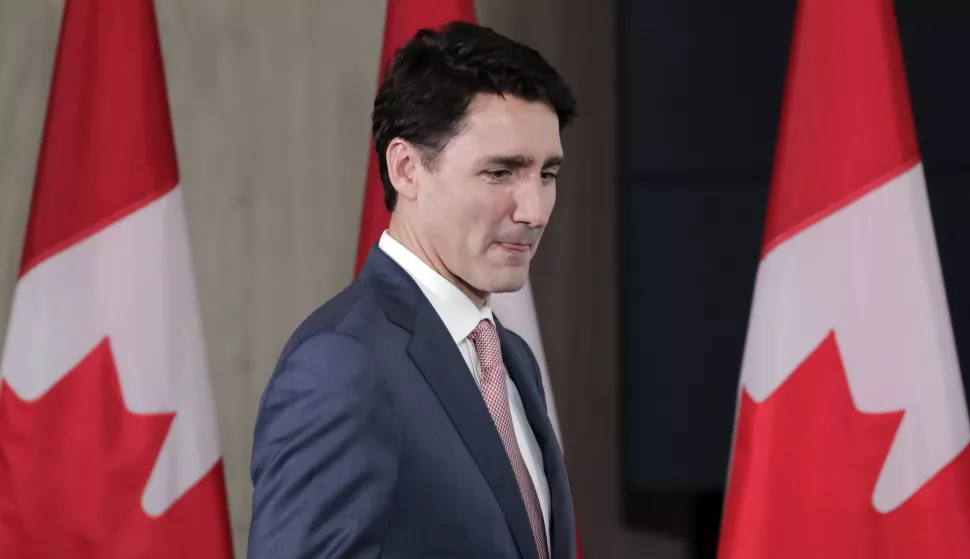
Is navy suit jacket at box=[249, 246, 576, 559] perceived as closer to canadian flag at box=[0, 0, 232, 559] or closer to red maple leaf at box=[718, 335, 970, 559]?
red maple leaf at box=[718, 335, 970, 559]

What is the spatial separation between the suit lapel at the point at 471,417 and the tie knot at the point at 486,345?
78mm

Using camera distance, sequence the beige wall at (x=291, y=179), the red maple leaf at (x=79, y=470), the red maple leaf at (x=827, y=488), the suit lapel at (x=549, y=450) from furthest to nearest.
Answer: the beige wall at (x=291, y=179), the red maple leaf at (x=79, y=470), the red maple leaf at (x=827, y=488), the suit lapel at (x=549, y=450)

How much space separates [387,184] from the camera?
3.53 feet

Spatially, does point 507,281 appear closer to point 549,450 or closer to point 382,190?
point 549,450

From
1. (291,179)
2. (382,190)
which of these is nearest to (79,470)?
(382,190)

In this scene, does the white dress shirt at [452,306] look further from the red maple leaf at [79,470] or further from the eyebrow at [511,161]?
the red maple leaf at [79,470]

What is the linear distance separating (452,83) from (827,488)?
110 centimetres

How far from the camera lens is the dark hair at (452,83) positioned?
1.02 metres

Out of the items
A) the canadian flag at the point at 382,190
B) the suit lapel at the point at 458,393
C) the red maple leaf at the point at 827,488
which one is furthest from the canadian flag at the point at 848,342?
the suit lapel at the point at 458,393

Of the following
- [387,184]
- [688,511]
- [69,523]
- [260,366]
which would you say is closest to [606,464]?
[688,511]

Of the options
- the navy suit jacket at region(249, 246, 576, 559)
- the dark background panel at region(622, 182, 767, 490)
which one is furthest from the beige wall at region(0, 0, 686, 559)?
the navy suit jacket at region(249, 246, 576, 559)

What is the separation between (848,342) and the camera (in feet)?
5.78

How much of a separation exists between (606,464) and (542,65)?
1.54 m

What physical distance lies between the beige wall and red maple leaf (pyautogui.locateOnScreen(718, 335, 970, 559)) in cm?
65
